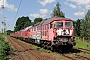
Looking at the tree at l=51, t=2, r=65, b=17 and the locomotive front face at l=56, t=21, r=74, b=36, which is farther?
the tree at l=51, t=2, r=65, b=17

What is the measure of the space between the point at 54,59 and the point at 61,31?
452 centimetres

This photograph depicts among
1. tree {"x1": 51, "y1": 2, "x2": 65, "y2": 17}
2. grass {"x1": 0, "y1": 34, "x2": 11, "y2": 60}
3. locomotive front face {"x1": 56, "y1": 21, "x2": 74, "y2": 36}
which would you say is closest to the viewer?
grass {"x1": 0, "y1": 34, "x2": 11, "y2": 60}

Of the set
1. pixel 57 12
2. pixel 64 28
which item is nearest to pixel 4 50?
pixel 64 28

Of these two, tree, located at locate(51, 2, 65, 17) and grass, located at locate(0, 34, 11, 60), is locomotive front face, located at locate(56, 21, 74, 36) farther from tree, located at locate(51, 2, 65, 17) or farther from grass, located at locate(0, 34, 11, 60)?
tree, located at locate(51, 2, 65, 17)

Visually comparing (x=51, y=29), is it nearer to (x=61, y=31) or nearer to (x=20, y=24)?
(x=61, y=31)

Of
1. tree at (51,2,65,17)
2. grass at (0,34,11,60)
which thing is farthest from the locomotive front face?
tree at (51,2,65,17)

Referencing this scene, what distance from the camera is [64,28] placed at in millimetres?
19797

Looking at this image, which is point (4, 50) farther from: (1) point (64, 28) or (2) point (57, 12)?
(2) point (57, 12)

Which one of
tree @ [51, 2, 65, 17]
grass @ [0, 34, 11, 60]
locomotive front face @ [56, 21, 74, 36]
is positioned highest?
tree @ [51, 2, 65, 17]

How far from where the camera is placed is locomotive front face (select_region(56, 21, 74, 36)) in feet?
64.2

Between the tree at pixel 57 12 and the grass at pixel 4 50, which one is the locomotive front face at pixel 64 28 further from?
the tree at pixel 57 12

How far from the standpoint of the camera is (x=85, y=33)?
323ft

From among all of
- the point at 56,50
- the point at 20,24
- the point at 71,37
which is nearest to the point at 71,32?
the point at 71,37

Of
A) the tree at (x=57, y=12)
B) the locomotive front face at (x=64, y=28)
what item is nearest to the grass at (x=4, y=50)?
the locomotive front face at (x=64, y=28)
